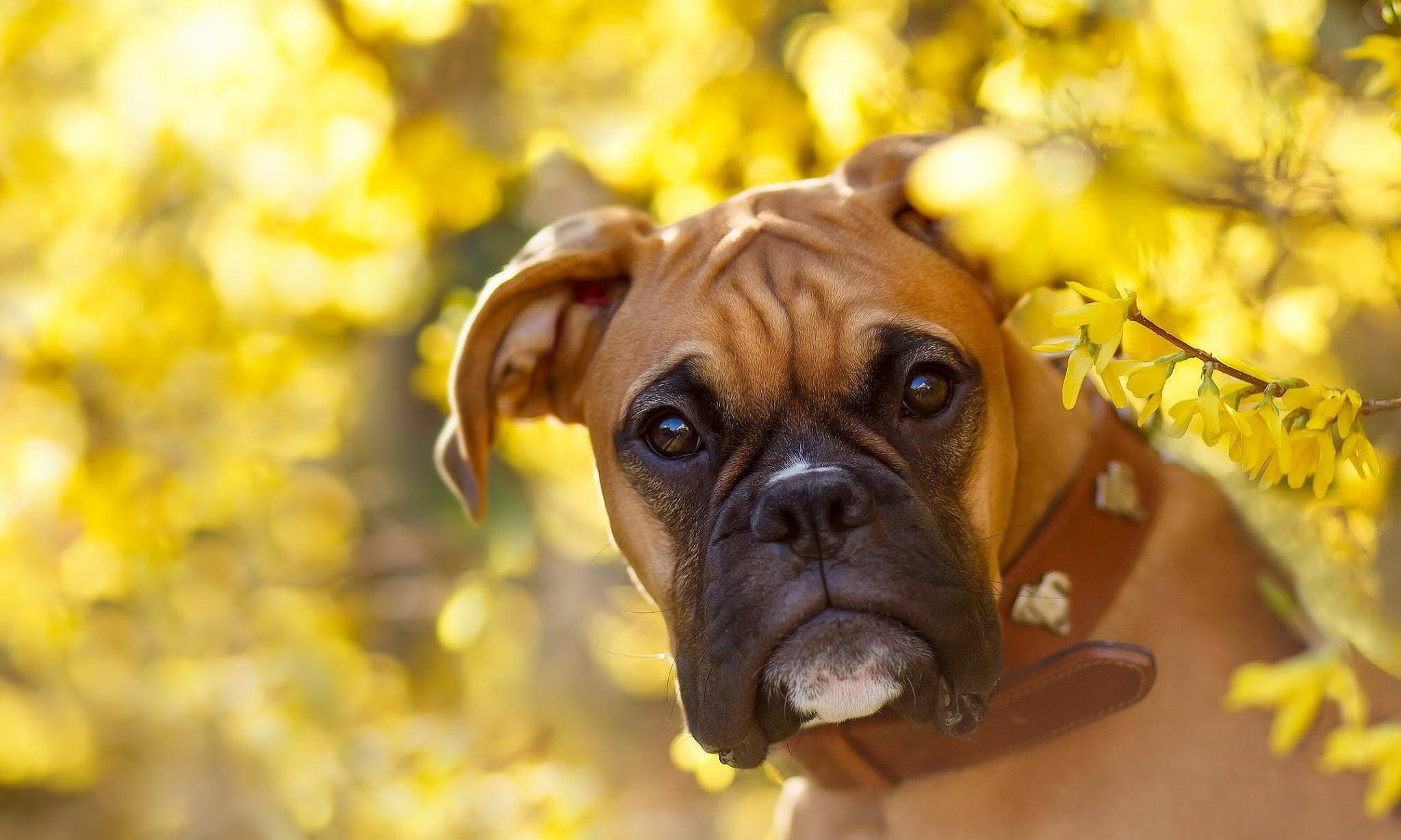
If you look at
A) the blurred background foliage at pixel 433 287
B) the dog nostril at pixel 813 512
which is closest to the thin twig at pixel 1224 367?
the blurred background foliage at pixel 433 287

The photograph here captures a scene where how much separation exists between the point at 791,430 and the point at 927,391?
26 cm

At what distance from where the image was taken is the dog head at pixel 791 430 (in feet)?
6.19

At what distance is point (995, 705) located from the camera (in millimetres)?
2057

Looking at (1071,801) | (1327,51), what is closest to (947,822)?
(1071,801)

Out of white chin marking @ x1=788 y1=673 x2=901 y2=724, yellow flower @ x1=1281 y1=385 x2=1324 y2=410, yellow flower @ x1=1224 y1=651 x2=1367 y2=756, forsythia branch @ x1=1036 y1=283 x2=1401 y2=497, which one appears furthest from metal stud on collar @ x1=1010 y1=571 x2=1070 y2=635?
yellow flower @ x1=1281 y1=385 x2=1324 y2=410

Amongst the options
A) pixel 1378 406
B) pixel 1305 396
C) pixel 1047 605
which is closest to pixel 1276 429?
pixel 1305 396

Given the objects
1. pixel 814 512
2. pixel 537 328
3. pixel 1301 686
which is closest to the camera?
pixel 1301 686

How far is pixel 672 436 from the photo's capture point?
221cm

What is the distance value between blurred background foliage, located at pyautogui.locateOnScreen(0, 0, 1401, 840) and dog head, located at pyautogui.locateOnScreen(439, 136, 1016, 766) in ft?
1.33

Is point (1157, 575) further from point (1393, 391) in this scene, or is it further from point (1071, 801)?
point (1393, 391)

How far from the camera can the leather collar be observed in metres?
2.03

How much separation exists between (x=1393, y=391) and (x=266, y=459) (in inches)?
155

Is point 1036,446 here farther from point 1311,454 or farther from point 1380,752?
point 1380,752

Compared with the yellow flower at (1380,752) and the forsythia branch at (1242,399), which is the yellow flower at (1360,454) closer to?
the forsythia branch at (1242,399)
